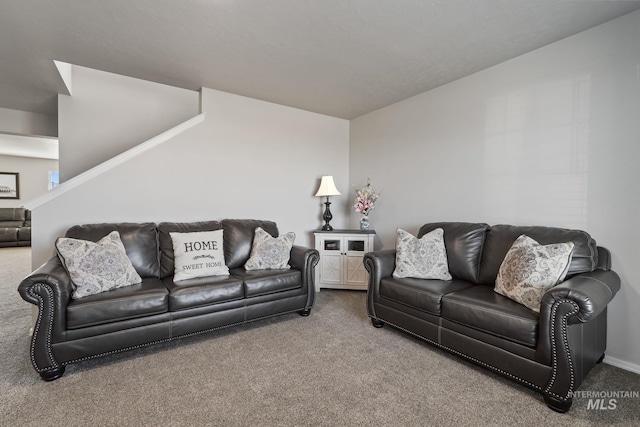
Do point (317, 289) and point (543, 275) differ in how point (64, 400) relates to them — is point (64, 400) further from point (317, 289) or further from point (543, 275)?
point (543, 275)

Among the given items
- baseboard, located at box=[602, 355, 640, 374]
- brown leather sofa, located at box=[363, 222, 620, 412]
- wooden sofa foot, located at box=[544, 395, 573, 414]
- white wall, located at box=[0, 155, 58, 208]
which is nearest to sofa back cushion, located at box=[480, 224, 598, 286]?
brown leather sofa, located at box=[363, 222, 620, 412]

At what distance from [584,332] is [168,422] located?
2482 millimetres

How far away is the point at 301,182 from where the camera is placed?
171 inches

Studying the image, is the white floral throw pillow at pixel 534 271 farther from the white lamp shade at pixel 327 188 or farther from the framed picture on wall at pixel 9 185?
the framed picture on wall at pixel 9 185

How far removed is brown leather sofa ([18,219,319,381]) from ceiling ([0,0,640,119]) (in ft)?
5.41

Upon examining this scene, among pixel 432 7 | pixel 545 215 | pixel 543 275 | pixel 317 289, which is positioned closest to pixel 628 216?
pixel 545 215

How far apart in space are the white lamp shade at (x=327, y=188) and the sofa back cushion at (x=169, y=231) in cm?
150

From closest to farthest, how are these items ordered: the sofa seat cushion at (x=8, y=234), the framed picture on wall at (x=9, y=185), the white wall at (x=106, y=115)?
the white wall at (x=106, y=115)
the sofa seat cushion at (x=8, y=234)
the framed picture on wall at (x=9, y=185)

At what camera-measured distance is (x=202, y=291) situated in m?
2.51

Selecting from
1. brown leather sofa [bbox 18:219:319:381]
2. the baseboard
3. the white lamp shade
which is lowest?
the baseboard

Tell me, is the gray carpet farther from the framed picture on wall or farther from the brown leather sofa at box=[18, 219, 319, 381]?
the framed picture on wall

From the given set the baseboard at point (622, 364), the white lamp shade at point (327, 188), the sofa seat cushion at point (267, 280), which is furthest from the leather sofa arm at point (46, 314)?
the baseboard at point (622, 364)

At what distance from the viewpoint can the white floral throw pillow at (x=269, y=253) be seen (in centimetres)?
308

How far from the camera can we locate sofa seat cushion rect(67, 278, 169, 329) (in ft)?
6.69
